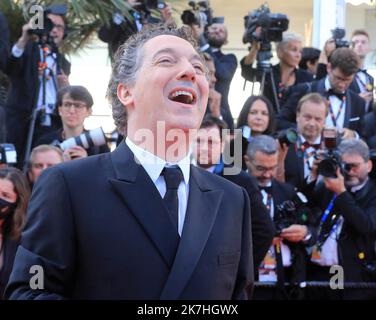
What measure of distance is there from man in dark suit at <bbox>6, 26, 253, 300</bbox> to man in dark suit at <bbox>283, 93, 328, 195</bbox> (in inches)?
125

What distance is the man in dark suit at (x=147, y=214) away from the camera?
2225 millimetres

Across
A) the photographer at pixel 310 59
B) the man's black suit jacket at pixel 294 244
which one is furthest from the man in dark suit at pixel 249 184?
the photographer at pixel 310 59

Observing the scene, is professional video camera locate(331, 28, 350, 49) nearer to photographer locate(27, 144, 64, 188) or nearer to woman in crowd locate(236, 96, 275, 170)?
woman in crowd locate(236, 96, 275, 170)

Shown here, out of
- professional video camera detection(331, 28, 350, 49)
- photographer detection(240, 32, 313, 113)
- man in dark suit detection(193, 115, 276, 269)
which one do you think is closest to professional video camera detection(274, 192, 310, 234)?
man in dark suit detection(193, 115, 276, 269)

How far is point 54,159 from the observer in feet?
16.4

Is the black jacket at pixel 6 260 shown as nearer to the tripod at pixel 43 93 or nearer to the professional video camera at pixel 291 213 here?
the tripod at pixel 43 93

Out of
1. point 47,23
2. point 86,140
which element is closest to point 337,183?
point 86,140

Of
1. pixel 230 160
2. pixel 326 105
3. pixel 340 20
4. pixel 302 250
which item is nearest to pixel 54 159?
pixel 230 160

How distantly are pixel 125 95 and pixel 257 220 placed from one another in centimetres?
224

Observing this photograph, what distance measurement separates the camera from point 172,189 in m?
2.39

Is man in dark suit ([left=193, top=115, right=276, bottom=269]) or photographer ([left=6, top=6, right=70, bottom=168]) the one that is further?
photographer ([left=6, top=6, right=70, bottom=168])

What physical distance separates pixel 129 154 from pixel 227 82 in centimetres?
467

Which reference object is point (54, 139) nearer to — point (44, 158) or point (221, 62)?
point (44, 158)

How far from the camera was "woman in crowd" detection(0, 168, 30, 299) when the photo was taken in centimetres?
440
